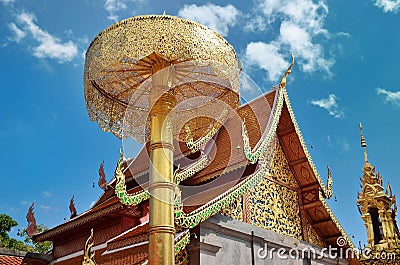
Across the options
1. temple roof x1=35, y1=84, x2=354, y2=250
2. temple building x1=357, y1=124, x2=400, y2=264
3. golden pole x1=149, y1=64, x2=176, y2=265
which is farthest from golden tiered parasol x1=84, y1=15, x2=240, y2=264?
temple roof x1=35, y1=84, x2=354, y2=250

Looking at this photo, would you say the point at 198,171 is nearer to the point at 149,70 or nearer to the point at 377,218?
the point at 377,218

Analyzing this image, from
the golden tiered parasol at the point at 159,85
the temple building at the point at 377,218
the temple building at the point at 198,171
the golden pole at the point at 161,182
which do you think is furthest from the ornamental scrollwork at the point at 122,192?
the temple building at the point at 377,218

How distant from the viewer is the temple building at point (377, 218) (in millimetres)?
4488

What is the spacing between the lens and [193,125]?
4820mm

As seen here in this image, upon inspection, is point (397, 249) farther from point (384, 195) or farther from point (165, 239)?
point (165, 239)

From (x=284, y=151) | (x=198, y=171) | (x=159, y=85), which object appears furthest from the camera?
(x=284, y=151)

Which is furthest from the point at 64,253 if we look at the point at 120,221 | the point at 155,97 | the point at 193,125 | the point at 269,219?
the point at 155,97

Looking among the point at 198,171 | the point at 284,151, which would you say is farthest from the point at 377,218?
the point at 284,151

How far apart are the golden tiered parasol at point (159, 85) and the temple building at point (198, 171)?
10 mm

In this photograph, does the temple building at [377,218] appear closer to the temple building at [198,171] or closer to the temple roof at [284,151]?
the temple building at [198,171]

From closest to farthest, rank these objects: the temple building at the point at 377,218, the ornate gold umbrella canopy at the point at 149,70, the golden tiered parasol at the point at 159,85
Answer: the golden tiered parasol at the point at 159,85, the ornate gold umbrella canopy at the point at 149,70, the temple building at the point at 377,218

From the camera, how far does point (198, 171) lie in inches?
276

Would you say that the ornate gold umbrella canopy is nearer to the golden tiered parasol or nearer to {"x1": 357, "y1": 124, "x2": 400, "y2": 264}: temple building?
the golden tiered parasol

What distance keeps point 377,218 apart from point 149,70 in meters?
3.05
